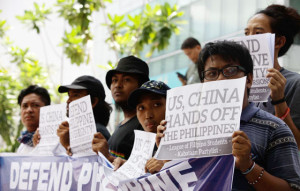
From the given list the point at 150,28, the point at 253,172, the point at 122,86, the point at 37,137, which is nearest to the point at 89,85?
the point at 122,86

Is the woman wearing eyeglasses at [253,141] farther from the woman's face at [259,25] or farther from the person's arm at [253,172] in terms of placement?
the woman's face at [259,25]

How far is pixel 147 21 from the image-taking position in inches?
313

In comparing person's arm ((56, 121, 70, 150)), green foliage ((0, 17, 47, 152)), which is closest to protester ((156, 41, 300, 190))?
person's arm ((56, 121, 70, 150))

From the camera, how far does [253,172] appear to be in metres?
1.87

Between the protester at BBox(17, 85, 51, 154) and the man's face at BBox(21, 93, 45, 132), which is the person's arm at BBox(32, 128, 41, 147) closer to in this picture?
the protester at BBox(17, 85, 51, 154)

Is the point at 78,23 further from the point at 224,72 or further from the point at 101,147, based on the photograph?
the point at 224,72

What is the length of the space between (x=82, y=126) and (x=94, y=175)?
362 millimetres

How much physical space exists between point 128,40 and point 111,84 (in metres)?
4.70

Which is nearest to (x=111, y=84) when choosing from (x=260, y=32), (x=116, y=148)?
(x=116, y=148)

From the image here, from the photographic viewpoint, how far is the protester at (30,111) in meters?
4.36

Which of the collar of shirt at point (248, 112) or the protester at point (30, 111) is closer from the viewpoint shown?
the collar of shirt at point (248, 112)

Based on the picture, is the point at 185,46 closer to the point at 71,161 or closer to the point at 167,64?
the point at 71,161

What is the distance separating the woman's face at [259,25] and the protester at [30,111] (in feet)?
8.11

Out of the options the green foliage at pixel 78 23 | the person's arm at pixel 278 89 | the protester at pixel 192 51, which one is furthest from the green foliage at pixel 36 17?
the person's arm at pixel 278 89
